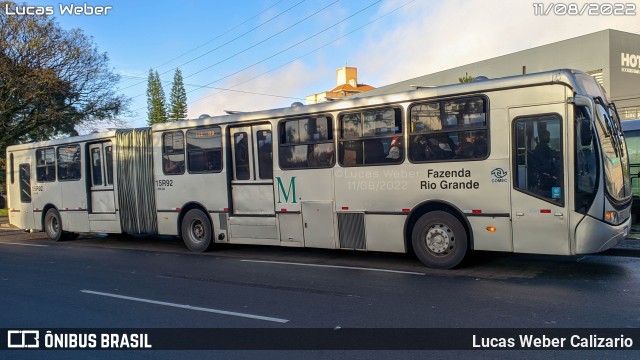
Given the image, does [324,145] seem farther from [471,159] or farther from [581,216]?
[581,216]

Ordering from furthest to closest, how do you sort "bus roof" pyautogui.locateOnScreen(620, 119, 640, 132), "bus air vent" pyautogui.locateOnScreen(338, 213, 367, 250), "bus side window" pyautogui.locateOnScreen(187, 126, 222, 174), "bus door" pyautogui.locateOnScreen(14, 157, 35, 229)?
"bus door" pyautogui.locateOnScreen(14, 157, 35, 229) → "bus roof" pyautogui.locateOnScreen(620, 119, 640, 132) → "bus side window" pyautogui.locateOnScreen(187, 126, 222, 174) → "bus air vent" pyautogui.locateOnScreen(338, 213, 367, 250)

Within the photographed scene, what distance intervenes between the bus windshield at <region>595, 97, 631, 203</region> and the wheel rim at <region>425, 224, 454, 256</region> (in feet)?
8.57

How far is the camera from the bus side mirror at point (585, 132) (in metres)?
7.88

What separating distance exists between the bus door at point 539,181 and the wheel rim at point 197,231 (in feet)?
25.1

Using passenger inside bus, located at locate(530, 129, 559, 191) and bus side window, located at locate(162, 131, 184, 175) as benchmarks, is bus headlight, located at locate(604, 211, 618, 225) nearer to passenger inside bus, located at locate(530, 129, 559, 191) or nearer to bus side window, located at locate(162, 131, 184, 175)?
passenger inside bus, located at locate(530, 129, 559, 191)

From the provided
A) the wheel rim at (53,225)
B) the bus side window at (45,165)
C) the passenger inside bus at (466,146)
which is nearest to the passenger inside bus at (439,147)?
the passenger inside bus at (466,146)

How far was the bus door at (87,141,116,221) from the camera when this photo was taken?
14.9m

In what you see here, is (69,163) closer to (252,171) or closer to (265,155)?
(252,171)

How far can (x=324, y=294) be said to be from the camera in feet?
25.3

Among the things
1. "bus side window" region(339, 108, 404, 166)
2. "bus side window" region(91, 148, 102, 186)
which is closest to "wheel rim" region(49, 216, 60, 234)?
"bus side window" region(91, 148, 102, 186)

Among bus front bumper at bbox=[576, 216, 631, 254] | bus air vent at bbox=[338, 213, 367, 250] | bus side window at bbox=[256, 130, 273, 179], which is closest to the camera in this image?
bus front bumper at bbox=[576, 216, 631, 254]

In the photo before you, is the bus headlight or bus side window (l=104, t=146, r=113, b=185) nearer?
the bus headlight

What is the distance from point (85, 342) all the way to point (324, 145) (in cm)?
605

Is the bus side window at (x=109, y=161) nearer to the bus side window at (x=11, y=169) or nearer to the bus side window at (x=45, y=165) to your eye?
the bus side window at (x=45, y=165)
